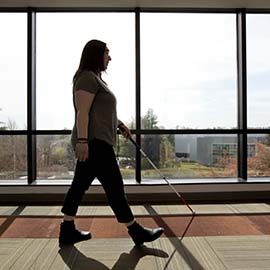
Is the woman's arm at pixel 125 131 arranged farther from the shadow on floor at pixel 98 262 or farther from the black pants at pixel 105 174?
the shadow on floor at pixel 98 262

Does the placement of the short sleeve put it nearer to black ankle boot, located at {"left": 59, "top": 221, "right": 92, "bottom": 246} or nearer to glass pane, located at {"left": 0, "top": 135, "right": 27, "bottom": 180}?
black ankle boot, located at {"left": 59, "top": 221, "right": 92, "bottom": 246}

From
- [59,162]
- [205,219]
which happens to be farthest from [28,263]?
[59,162]

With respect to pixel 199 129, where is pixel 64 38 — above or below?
above

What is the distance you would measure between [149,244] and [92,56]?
1.47 meters

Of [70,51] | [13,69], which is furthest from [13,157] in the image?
[70,51]

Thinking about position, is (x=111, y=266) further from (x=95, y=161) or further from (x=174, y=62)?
(x=174, y=62)

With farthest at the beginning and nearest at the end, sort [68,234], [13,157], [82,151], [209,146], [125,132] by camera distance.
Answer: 1. [209,146]
2. [13,157]
3. [125,132]
4. [68,234]
5. [82,151]

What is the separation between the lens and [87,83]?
2.86m

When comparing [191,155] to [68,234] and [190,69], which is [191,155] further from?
[68,234]

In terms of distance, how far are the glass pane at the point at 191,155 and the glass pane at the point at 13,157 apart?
1504 millimetres

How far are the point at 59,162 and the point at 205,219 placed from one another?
6.92 ft

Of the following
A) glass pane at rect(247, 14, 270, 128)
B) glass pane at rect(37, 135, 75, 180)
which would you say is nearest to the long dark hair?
glass pane at rect(37, 135, 75, 180)

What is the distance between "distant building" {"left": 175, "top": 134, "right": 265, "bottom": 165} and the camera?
517 centimetres

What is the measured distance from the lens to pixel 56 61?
516 centimetres
